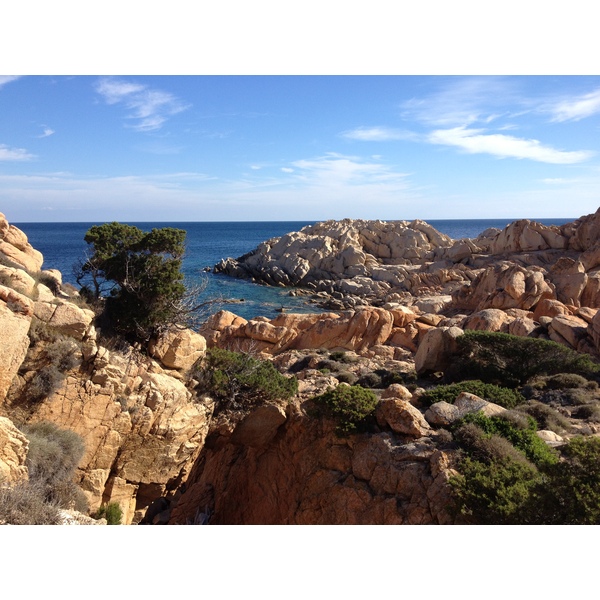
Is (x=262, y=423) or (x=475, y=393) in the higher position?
(x=475, y=393)

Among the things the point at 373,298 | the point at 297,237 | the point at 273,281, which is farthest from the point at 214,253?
the point at 373,298

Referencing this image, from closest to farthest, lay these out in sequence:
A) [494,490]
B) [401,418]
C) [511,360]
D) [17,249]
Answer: [494,490]
[401,418]
[17,249]
[511,360]

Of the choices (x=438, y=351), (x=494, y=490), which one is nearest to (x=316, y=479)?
(x=494, y=490)

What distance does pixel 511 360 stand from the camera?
2233 centimetres

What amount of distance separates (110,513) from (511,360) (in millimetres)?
18535

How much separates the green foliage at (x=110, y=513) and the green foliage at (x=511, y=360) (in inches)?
620

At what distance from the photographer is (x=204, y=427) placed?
49.7 ft

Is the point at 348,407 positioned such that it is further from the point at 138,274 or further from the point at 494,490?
the point at 138,274

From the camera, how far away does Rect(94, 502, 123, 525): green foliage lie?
12.2 meters

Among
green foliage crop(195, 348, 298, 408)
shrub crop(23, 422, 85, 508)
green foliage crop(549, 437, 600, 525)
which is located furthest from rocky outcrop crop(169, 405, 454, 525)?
shrub crop(23, 422, 85, 508)

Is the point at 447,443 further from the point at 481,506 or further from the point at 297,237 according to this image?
the point at 297,237

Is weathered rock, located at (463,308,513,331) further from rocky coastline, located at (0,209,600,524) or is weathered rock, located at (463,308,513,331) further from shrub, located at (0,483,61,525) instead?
shrub, located at (0,483,61,525)

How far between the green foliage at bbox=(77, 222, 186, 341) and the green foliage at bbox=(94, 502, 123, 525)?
5.30 meters

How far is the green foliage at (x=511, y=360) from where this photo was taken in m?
21.4
